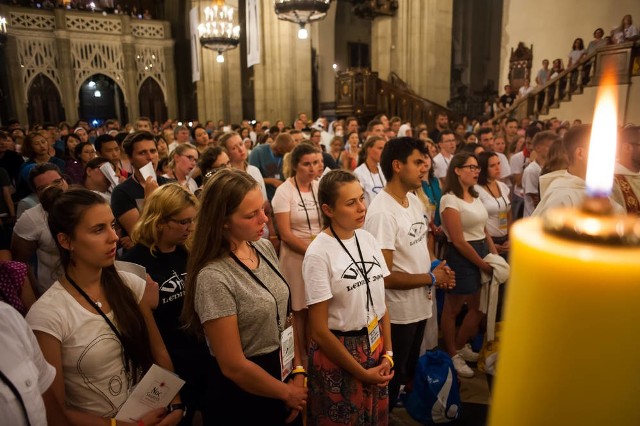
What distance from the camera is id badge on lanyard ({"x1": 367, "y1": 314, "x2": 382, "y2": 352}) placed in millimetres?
2219

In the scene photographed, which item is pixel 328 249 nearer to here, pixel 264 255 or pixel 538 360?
pixel 264 255

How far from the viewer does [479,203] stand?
3727 mm

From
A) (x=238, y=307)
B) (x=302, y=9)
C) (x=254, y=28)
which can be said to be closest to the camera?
(x=238, y=307)

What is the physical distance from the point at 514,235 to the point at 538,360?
0.32 feet

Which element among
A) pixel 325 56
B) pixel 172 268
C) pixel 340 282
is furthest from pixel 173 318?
pixel 325 56

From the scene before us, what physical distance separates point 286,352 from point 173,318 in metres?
0.67

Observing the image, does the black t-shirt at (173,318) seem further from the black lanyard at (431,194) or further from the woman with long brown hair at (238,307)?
the black lanyard at (431,194)

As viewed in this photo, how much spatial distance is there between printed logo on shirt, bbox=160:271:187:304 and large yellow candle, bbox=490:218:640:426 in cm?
211

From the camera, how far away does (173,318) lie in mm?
2293

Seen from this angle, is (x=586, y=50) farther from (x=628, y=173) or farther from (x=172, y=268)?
(x=172, y=268)

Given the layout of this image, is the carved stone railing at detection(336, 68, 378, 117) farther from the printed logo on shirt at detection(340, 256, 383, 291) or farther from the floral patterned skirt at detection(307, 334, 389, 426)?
the floral patterned skirt at detection(307, 334, 389, 426)

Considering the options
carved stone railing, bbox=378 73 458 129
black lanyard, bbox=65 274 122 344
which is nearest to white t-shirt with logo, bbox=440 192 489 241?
black lanyard, bbox=65 274 122 344

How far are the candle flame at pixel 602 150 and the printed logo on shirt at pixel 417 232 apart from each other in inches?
94.3

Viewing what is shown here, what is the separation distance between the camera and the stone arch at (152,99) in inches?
774
